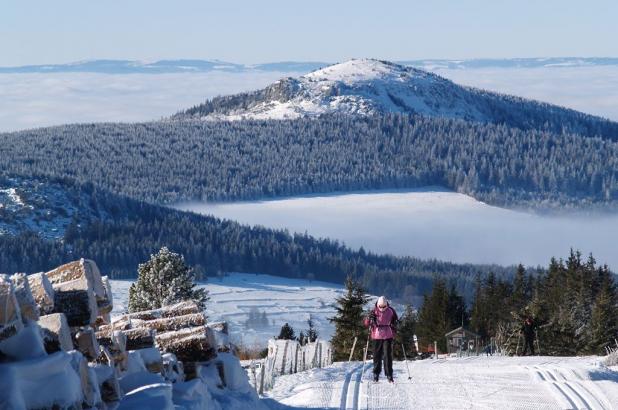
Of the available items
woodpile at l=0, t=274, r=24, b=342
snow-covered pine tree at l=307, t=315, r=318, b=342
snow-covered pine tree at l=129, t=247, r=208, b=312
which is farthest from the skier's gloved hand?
snow-covered pine tree at l=307, t=315, r=318, b=342

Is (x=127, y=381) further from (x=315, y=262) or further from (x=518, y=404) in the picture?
(x=315, y=262)

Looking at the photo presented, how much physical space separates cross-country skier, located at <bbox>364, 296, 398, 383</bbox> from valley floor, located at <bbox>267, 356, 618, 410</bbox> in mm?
313

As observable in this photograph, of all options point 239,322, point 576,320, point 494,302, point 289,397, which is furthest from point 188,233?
point 289,397

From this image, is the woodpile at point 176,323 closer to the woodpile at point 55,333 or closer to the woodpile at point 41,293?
the woodpile at point 41,293

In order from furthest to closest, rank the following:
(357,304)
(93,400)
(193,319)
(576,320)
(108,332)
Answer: (576,320) < (357,304) < (193,319) < (108,332) < (93,400)

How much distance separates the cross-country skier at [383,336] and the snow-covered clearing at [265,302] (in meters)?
85.6

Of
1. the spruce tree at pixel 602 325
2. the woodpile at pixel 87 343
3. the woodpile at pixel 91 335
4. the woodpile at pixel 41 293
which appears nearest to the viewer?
the woodpile at pixel 91 335

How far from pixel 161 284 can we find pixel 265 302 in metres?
99.8

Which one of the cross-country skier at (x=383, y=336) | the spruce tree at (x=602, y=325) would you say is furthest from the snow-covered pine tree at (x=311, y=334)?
the cross-country skier at (x=383, y=336)

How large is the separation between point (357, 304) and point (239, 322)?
239 feet

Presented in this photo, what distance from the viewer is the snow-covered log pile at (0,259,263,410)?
10.3 m

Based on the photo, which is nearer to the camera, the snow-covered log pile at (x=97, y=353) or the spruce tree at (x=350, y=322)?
the snow-covered log pile at (x=97, y=353)

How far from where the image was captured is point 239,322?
128500 mm

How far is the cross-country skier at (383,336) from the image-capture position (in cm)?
2106
